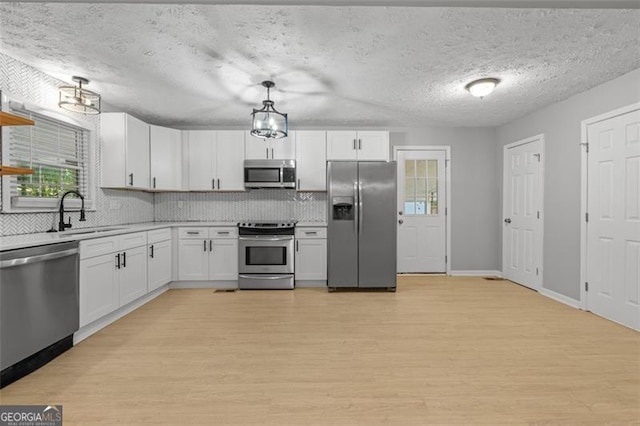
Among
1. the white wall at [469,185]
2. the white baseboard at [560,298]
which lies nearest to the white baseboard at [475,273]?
the white wall at [469,185]

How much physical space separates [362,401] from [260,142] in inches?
150

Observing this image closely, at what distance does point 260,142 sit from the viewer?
4785 millimetres

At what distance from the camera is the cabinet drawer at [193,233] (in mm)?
4504

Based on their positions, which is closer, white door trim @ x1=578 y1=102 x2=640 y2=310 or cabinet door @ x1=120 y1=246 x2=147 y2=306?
cabinet door @ x1=120 y1=246 x2=147 y2=306

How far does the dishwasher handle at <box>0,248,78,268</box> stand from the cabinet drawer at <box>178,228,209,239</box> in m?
1.89

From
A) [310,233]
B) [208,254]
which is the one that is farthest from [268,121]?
[208,254]

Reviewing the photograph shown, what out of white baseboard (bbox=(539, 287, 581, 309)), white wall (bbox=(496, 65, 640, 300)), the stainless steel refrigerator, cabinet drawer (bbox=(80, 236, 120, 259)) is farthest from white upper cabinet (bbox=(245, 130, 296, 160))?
white baseboard (bbox=(539, 287, 581, 309))

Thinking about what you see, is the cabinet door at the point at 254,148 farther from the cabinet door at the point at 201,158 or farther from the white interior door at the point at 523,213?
the white interior door at the point at 523,213

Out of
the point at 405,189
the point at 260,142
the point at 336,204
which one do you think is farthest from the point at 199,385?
the point at 405,189

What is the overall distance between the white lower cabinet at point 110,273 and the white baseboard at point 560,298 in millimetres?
5008

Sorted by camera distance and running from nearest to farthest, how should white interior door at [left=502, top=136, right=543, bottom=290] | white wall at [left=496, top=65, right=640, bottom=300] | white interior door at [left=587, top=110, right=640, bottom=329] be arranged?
1. white interior door at [left=587, top=110, right=640, bottom=329]
2. white wall at [left=496, top=65, right=640, bottom=300]
3. white interior door at [left=502, top=136, right=543, bottom=290]

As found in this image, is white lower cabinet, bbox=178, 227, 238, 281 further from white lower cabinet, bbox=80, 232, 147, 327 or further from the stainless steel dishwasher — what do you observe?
the stainless steel dishwasher

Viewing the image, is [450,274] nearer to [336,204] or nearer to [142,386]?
[336,204]

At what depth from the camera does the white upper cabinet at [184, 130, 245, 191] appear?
480cm
